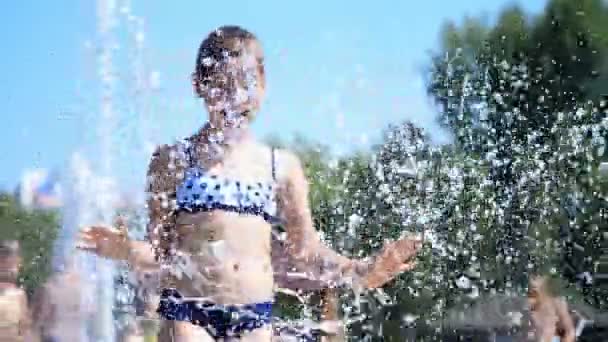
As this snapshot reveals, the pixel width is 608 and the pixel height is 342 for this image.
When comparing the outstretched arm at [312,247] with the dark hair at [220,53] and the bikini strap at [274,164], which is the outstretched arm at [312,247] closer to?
the bikini strap at [274,164]

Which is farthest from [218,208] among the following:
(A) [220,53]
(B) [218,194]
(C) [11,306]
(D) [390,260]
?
(C) [11,306]

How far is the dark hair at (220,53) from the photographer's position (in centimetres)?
274

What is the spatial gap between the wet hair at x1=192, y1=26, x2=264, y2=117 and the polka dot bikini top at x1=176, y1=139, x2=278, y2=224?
9.9 inches

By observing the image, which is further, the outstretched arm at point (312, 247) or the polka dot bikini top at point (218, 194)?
the outstretched arm at point (312, 247)

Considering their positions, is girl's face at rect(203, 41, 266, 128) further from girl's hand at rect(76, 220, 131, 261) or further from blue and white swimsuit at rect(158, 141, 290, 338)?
girl's hand at rect(76, 220, 131, 261)

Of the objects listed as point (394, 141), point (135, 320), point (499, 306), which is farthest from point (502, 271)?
point (135, 320)

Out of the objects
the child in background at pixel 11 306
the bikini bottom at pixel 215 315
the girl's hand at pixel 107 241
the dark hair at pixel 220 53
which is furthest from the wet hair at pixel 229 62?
the child in background at pixel 11 306

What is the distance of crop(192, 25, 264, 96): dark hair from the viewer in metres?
2.74

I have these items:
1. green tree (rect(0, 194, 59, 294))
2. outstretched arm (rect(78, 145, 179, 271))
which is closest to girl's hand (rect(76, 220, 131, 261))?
outstretched arm (rect(78, 145, 179, 271))

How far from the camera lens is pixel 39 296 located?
4.54 metres

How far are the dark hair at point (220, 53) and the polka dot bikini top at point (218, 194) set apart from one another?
0.87ft

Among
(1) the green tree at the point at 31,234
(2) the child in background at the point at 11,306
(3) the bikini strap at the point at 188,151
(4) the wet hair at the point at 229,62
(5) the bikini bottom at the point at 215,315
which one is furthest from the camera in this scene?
(1) the green tree at the point at 31,234

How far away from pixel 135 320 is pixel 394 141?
366 cm

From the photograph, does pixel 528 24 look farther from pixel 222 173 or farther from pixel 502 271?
pixel 222 173
